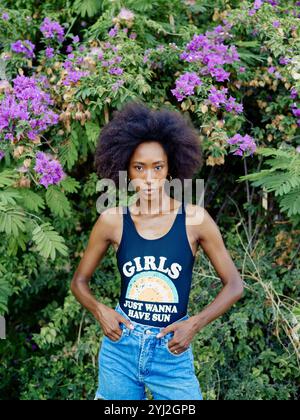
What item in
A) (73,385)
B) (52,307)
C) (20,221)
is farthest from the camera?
(52,307)

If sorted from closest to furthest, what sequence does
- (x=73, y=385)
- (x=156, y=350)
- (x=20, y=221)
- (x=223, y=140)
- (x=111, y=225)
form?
(x=156, y=350), (x=111, y=225), (x=20, y=221), (x=223, y=140), (x=73, y=385)

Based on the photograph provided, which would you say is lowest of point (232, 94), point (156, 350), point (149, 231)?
point (156, 350)

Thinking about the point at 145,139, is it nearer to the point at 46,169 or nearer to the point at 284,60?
the point at 46,169

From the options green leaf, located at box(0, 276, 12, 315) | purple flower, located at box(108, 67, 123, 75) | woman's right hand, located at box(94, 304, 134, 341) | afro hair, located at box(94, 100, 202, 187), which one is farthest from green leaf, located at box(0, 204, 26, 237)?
purple flower, located at box(108, 67, 123, 75)

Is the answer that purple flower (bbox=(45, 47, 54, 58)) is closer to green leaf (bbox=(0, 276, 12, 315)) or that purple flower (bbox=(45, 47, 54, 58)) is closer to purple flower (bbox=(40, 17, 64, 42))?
purple flower (bbox=(40, 17, 64, 42))

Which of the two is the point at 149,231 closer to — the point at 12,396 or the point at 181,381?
the point at 181,381

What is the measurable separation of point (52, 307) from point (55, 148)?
1.19 m

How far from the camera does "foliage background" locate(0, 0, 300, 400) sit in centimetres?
380

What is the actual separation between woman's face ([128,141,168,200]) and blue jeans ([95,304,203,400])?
53 cm

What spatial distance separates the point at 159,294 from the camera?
271 centimetres

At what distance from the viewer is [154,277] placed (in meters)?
2.71

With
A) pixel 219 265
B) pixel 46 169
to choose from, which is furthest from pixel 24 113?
pixel 219 265
